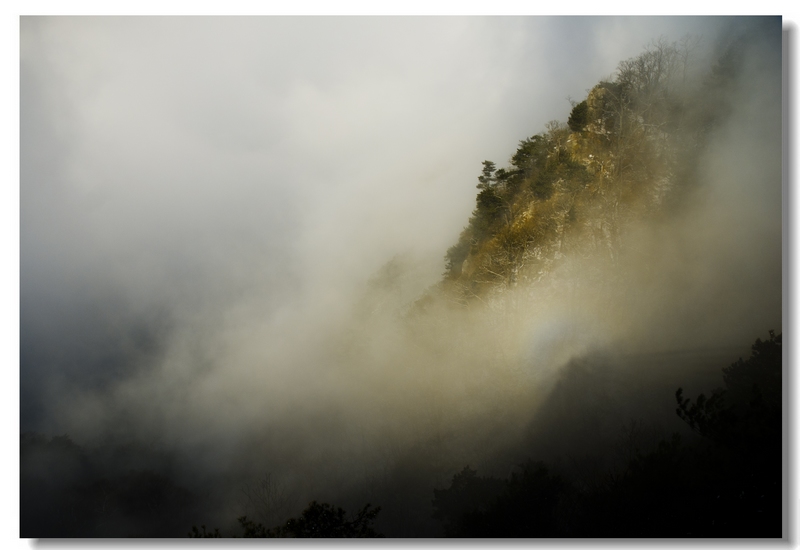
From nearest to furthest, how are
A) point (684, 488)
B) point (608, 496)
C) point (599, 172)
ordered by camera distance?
point (684, 488) → point (608, 496) → point (599, 172)

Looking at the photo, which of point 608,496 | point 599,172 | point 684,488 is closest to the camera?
point 684,488

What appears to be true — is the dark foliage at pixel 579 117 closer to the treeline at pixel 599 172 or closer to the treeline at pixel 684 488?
the treeline at pixel 599 172

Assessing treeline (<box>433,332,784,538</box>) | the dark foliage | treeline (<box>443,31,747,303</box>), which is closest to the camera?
treeline (<box>433,332,784,538</box>)

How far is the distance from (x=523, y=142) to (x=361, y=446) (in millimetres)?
9106

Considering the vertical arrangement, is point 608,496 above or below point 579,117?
below

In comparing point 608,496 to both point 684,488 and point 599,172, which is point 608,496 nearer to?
point 684,488

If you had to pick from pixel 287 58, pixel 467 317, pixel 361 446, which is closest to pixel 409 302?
pixel 467 317

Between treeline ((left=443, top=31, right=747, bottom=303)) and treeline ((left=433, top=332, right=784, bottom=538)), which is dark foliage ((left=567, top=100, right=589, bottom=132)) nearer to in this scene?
treeline ((left=443, top=31, right=747, bottom=303))

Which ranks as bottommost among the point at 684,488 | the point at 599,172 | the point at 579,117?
the point at 684,488

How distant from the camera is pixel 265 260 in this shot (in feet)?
35.0

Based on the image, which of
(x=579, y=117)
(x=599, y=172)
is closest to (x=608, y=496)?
(x=599, y=172)

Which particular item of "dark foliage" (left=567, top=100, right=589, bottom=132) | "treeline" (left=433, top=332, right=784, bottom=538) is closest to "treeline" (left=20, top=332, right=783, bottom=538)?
"treeline" (left=433, top=332, right=784, bottom=538)

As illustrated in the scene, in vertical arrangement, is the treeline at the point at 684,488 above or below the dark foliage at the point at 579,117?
below

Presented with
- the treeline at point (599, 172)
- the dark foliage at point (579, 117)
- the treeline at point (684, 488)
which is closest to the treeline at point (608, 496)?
the treeline at point (684, 488)
